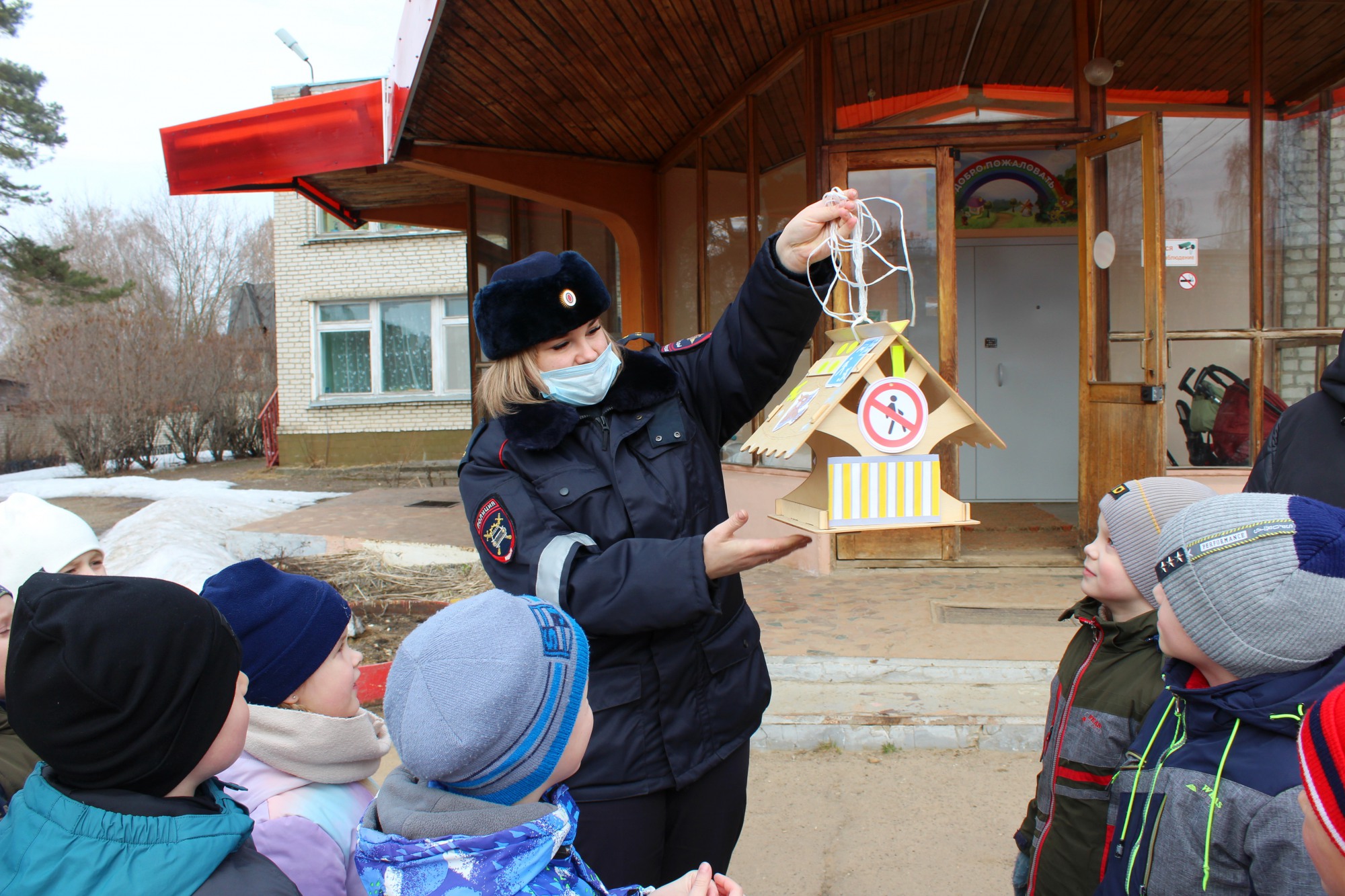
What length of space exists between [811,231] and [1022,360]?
23.3 feet

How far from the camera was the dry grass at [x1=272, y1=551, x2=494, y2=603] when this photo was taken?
A: 19.9 feet

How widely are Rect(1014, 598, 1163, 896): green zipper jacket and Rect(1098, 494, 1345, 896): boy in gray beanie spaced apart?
0.28 m

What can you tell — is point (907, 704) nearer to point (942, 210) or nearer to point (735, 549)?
point (735, 549)

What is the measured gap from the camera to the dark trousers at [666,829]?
67.2 inches

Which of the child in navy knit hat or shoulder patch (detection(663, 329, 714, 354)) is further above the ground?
shoulder patch (detection(663, 329, 714, 354))

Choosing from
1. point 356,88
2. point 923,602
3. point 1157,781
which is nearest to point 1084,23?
point 923,602

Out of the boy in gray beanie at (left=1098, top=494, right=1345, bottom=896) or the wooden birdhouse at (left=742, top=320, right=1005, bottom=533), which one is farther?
the wooden birdhouse at (left=742, top=320, right=1005, bottom=533)

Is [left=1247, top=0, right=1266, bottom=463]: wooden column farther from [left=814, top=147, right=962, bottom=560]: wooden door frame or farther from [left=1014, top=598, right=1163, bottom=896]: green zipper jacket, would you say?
[left=1014, top=598, right=1163, bottom=896]: green zipper jacket

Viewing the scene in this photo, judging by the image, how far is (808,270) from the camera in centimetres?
184

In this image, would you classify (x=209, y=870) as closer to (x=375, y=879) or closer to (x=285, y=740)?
(x=375, y=879)

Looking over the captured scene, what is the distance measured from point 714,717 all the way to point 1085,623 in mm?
888

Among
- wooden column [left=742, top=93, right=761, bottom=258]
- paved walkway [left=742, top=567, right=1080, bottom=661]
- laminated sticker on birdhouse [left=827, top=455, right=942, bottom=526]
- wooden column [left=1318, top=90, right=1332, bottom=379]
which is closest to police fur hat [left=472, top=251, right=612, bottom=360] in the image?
laminated sticker on birdhouse [left=827, top=455, right=942, bottom=526]

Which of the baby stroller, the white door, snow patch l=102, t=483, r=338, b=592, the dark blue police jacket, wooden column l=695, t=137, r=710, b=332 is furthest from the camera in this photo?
the white door

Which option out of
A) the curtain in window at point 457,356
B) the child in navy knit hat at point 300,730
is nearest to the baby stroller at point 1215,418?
the child in navy knit hat at point 300,730
